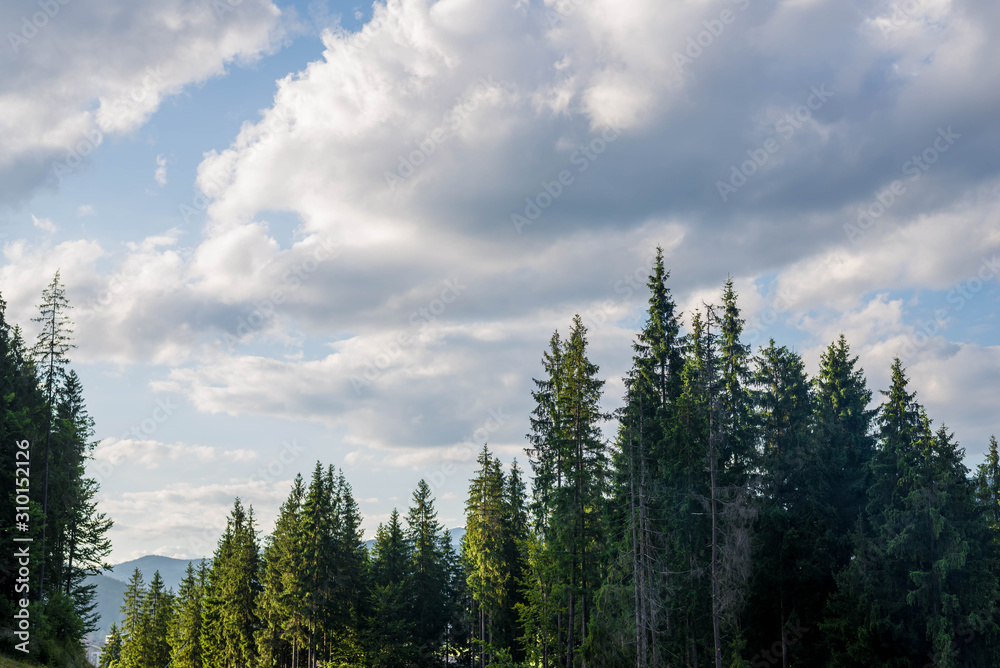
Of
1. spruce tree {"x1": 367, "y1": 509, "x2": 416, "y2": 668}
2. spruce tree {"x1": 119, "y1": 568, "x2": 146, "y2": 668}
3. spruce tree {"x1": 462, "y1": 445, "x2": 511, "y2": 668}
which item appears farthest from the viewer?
spruce tree {"x1": 119, "y1": 568, "x2": 146, "y2": 668}

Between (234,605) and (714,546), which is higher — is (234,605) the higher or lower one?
the lower one

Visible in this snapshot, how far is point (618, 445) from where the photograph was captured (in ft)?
125

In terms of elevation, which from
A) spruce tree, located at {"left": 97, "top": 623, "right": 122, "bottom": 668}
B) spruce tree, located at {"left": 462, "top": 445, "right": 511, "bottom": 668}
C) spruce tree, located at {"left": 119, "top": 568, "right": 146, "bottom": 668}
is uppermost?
spruce tree, located at {"left": 462, "top": 445, "right": 511, "bottom": 668}

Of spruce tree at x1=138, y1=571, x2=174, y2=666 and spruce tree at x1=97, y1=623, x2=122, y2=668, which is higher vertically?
spruce tree at x1=138, y1=571, x2=174, y2=666

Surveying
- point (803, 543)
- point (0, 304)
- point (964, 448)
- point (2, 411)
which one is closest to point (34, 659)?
point (2, 411)

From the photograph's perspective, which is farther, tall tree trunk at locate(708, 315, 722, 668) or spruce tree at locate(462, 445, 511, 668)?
spruce tree at locate(462, 445, 511, 668)

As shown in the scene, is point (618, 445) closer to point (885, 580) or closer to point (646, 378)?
point (646, 378)

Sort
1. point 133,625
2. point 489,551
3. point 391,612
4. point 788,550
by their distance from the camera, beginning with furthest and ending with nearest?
point 133,625 → point 391,612 → point 489,551 → point 788,550

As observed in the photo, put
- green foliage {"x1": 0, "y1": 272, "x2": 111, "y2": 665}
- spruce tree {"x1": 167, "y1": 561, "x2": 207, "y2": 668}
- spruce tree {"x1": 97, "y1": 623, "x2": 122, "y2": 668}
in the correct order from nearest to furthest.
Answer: green foliage {"x1": 0, "y1": 272, "x2": 111, "y2": 665} < spruce tree {"x1": 167, "y1": 561, "x2": 207, "y2": 668} < spruce tree {"x1": 97, "y1": 623, "x2": 122, "y2": 668}

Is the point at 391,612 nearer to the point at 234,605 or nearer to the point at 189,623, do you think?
the point at 234,605

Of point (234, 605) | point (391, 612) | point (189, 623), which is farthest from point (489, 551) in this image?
point (189, 623)

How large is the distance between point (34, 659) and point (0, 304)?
16.4 metres

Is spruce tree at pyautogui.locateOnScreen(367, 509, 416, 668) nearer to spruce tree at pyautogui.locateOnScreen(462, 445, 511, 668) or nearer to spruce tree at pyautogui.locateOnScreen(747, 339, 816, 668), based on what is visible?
spruce tree at pyautogui.locateOnScreen(462, 445, 511, 668)

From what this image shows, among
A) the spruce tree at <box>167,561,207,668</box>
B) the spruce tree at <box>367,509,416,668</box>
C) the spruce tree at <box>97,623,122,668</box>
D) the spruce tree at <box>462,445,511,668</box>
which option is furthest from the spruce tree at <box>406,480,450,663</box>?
the spruce tree at <box>97,623,122,668</box>
